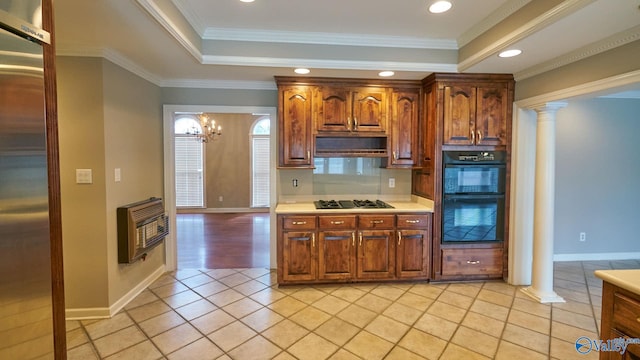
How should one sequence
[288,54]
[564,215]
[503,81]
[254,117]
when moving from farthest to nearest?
1. [254,117]
2. [564,215]
3. [503,81]
4. [288,54]

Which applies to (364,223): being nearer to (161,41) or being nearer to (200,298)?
(200,298)

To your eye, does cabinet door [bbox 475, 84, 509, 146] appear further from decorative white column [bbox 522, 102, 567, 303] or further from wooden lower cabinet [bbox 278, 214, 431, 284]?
wooden lower cabinet [bbox 278, 214, 431, 284]

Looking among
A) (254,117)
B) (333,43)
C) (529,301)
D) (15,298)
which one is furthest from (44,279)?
(254,117)

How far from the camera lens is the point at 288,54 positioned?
122 inches

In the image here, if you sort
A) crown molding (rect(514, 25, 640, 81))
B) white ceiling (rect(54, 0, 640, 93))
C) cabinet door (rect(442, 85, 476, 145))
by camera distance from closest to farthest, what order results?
white ceiling (rect(54, 0, 640, 93))
crown molding (rect(514, 25, 640, 81))
cabinet door (rect(442, 85, 476, 145))

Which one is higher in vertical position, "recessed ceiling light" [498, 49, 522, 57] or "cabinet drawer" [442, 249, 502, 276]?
"recessed ceiling light" [498, 49, 522, 57]

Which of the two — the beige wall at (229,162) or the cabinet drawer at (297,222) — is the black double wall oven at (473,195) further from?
the beige wall at (229,162)

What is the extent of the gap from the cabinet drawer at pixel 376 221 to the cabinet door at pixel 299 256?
56 cm

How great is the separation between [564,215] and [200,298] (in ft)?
15.7

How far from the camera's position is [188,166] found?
8.41m

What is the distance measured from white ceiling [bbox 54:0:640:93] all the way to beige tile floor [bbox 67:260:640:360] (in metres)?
2.33

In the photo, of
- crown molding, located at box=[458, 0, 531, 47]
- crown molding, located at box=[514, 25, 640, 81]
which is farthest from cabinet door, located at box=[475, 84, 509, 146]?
crown molding, located at box=[458, 0, 531, 47]

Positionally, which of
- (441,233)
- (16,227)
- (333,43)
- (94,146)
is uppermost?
(333,43)

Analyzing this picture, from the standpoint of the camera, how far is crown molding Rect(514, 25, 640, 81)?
7.50 feet
